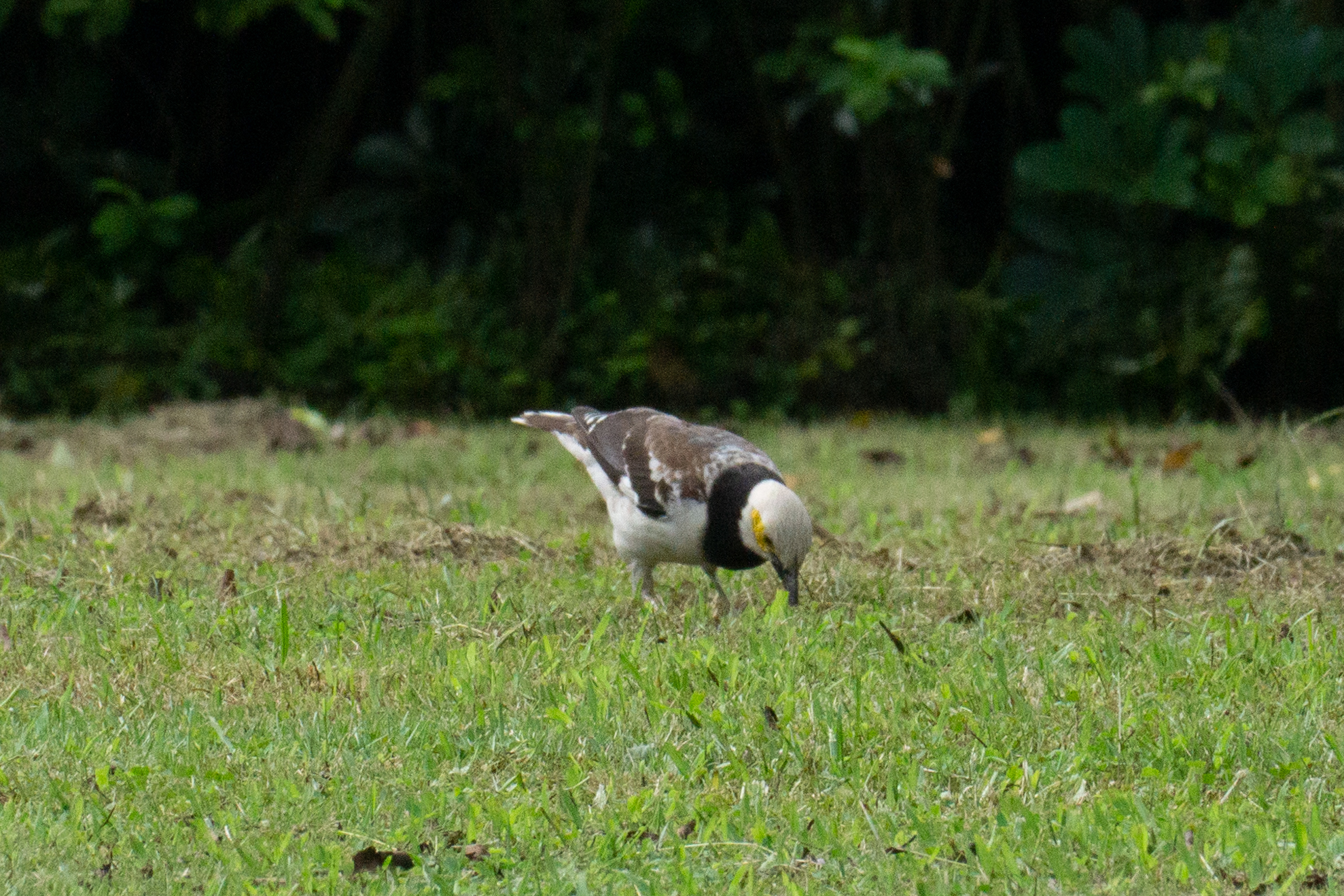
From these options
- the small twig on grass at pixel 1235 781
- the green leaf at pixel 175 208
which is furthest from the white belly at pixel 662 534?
the green leaf at pixel 175 208

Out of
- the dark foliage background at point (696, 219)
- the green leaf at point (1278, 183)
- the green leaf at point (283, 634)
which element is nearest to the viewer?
the green leaf at point (283, 634)

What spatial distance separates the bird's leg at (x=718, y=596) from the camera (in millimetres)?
4957

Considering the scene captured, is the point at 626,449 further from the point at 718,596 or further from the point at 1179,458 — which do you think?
the point at 1179,458

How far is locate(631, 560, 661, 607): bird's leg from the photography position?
5.11 meters

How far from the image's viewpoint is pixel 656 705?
387cm

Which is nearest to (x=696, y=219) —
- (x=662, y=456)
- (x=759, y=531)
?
(x=662, y=456)

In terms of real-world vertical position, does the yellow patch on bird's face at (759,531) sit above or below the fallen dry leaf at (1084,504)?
above

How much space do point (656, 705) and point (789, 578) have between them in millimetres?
996

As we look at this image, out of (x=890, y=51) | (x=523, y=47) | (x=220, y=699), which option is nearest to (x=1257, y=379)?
(x=890, y=51)

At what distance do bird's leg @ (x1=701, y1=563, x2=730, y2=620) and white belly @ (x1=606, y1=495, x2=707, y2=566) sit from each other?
0.11m

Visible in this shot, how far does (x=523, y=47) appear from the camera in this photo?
1088 centimetres

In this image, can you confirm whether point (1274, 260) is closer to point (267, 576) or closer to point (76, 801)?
point (267, 576)

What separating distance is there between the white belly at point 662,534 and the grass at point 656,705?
0.52 feet

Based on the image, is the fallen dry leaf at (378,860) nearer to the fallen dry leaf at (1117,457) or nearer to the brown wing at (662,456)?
the brown wing at (662,456)
